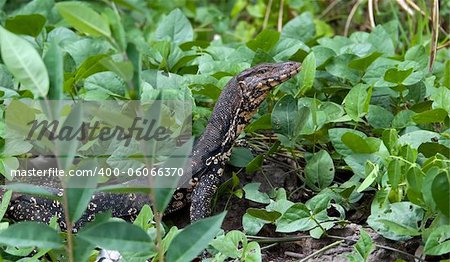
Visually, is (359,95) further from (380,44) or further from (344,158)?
(380,44)

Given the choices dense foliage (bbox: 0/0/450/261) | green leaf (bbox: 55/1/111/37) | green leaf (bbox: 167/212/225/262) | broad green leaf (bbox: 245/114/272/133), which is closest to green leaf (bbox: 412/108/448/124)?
dense foliage (bbox: 0/0/450/261)

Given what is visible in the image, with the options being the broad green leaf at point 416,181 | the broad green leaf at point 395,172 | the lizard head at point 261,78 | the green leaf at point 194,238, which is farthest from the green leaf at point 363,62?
the green leaf at point 194,238

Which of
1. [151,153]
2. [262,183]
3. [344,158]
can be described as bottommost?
[262,183]

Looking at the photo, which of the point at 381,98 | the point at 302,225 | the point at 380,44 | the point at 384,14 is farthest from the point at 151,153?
the point at 384,14

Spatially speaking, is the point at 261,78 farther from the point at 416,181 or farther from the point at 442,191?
the point at 442,191

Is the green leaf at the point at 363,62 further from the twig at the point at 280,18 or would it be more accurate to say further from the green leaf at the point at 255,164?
the twig at the point at 280,18
